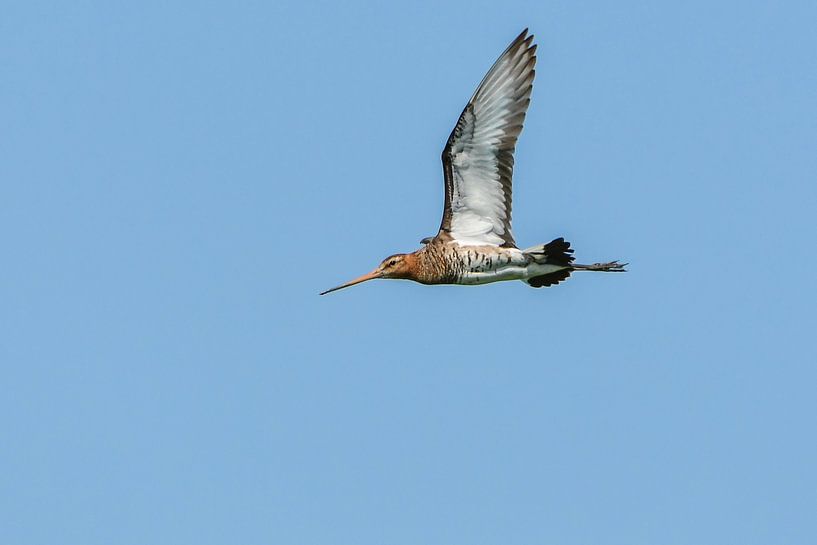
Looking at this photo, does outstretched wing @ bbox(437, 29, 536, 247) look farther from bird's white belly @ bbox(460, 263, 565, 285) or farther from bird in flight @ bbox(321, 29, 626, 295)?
bird's white belly @ bbox(460, 263, 565, 285)

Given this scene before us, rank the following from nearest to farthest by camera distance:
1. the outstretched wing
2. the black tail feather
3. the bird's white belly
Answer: the outstretched wing
the bird's white belly
the black tail feather

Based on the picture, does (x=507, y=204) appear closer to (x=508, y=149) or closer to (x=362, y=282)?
(x=508, y=149)

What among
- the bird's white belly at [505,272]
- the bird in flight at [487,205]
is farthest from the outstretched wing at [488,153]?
the bird's white belly at [505,272]

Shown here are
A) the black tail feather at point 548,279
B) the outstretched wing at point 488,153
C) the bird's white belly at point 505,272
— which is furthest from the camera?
the black tail feather at point 548,279

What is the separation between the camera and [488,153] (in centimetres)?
2628

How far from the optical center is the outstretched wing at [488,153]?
25875 millimetres

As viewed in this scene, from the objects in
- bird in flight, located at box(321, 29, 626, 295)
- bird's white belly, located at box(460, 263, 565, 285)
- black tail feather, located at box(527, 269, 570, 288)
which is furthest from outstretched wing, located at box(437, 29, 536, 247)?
black tail feather, located at box(527, 269, 570, 288)

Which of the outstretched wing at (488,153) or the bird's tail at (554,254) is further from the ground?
the outstretched wing at (488,153)

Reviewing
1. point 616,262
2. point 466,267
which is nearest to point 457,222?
point 466,267

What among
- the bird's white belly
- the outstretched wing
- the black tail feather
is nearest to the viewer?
the outstretched wing

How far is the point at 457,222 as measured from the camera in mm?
26891

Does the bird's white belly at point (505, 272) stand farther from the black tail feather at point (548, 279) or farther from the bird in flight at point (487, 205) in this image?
the black tail feather at point (548, 279)

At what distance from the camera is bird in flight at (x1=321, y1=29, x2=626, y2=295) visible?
2592 cm

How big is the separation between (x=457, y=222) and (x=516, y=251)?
3.57 feet
